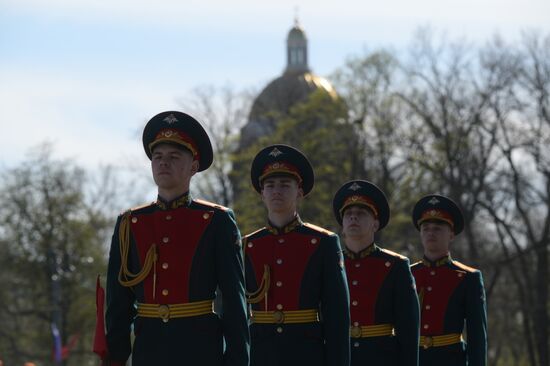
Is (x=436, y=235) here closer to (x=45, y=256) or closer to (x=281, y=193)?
(x=281, y=193)

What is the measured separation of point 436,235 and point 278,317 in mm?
3894

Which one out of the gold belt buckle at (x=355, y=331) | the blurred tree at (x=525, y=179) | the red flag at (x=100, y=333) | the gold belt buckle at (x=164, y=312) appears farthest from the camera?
the blurred tree at (x=525, y=179)

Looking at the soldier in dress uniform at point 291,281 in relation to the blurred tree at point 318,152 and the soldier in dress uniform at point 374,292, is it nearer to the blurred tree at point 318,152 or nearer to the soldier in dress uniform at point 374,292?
the soldier in dress uniform at point 374,292

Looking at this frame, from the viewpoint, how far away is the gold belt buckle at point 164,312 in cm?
730

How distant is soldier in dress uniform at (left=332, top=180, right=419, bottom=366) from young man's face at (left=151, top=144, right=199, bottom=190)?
3.55 meters

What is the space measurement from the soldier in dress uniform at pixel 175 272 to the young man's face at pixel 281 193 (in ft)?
5.58

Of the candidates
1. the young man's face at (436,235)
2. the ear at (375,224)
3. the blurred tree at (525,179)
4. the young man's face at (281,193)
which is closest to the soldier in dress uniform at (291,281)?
the young man's face at (281,193)

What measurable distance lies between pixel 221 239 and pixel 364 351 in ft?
11.6

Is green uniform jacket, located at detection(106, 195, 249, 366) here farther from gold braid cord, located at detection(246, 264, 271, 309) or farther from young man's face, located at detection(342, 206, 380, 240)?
young man's face, located at detection(342, 206, 380, 240)

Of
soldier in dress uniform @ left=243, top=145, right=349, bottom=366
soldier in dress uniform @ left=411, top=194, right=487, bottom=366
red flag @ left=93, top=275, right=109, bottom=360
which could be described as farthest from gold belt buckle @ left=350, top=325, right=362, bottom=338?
red flag @ left=93, top=275, right=109, bottom=360

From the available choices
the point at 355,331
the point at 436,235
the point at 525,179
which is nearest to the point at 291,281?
the point at 355,331

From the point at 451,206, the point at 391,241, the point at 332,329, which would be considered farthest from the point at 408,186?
the point at 332,329

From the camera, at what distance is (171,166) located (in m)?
7.38

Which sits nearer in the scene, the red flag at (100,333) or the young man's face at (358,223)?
the red flag at (100,333)
